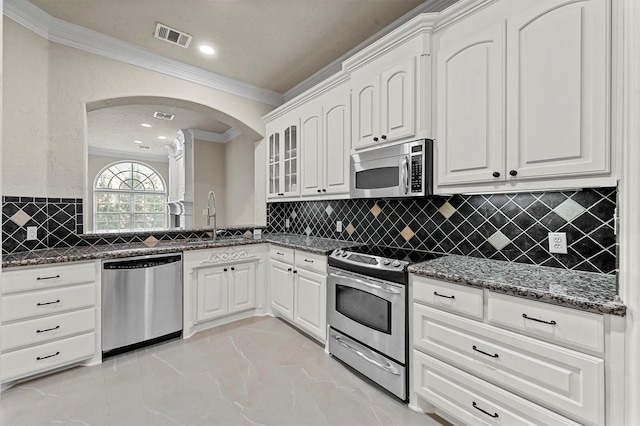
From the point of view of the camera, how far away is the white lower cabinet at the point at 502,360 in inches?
53.2

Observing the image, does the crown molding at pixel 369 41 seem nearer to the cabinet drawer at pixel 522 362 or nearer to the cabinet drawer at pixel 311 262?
the cabinet drawer at pixel 311 262

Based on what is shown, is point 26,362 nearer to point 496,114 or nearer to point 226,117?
point 226,117

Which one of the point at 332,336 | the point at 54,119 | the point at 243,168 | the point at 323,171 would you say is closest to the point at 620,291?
the point at 332,336

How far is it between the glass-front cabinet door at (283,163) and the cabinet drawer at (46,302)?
6.74ft

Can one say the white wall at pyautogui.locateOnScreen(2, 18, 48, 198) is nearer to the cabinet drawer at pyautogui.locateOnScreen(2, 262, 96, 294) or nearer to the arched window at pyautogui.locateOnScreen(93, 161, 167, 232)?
the cabinet drawer at pyautogui.locateOnScreen(2, 262, 96, 294)

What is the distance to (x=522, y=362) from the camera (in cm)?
151

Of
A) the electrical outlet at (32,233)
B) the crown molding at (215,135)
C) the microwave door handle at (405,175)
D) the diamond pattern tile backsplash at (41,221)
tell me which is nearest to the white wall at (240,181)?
the crown molding at (215,135)

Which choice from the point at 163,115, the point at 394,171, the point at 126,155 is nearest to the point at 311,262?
the point at 394,171

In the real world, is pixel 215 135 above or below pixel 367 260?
above

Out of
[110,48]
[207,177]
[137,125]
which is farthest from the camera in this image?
[207,177]

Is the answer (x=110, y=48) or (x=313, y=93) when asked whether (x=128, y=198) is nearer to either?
(x=110, y=48)

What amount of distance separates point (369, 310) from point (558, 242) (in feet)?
4.11

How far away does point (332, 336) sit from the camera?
2557 millimetres

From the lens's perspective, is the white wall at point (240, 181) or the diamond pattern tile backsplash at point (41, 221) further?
the white wall at point (240, 181)
